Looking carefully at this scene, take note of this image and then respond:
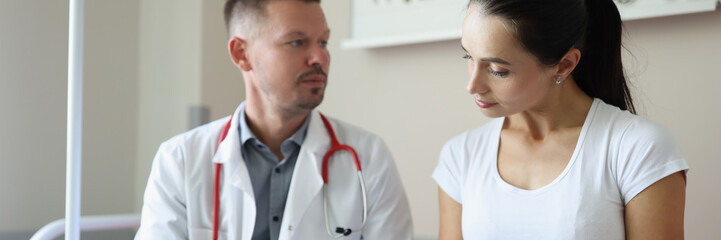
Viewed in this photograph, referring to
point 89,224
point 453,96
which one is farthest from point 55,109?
point 453,96

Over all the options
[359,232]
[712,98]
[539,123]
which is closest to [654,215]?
[539,123]

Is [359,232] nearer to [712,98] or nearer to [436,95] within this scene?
[436,95]

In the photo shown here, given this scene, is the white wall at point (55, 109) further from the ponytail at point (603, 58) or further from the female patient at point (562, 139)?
the ponytail at point (603, 58)

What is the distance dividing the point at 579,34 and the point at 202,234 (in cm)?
88

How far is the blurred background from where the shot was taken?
62.9 inches

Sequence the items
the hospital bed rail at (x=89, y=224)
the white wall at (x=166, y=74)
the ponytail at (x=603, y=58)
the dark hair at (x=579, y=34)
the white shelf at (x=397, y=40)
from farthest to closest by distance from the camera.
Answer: the white wall at (x=166, y=74)
the white shelf at (x=397, y=40)
the hospital bed rail at (x=89, y=224)
the ponytail at (x=603, y=58)
the dark hair at (x=579, y=34)

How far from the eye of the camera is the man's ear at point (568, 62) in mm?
1213

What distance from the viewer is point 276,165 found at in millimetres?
1594

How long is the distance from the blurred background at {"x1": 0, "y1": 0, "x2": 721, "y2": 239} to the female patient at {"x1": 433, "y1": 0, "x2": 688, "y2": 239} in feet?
1.12

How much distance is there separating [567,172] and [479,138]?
0.23 m

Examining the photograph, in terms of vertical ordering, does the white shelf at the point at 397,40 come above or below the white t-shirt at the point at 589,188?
above

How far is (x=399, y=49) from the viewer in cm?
218

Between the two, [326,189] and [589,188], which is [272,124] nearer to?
[326,189]

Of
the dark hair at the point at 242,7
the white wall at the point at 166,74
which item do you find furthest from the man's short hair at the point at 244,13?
the white wall at the point at 166,74
